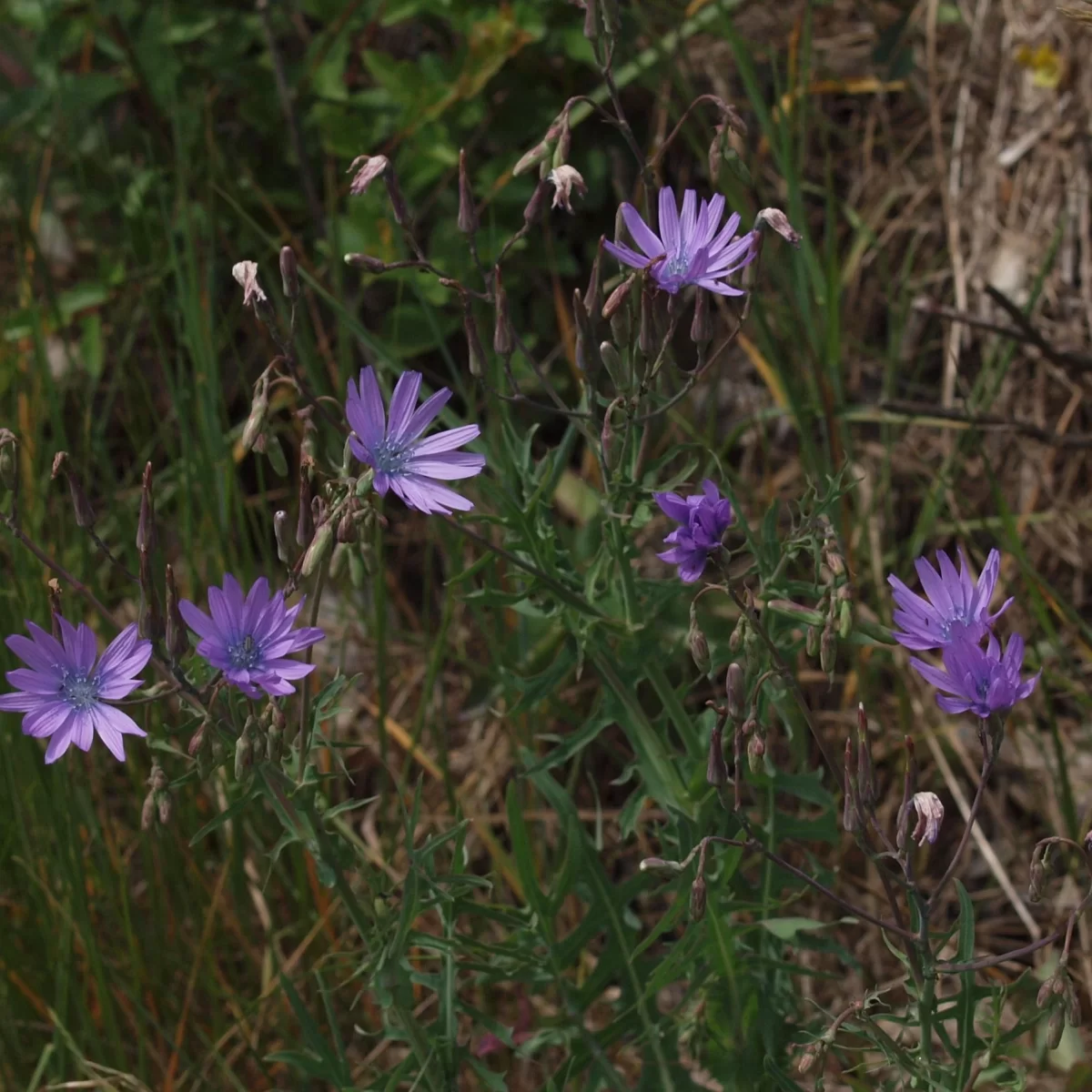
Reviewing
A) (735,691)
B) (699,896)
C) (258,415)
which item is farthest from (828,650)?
(258,415)

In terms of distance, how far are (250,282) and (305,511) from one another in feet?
0.88

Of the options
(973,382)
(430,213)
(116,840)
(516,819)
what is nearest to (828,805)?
(516,819)

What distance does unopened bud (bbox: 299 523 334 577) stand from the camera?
5.19 feet

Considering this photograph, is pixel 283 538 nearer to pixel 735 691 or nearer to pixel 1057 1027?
pixel 735 691

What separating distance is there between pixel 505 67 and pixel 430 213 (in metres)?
0.39

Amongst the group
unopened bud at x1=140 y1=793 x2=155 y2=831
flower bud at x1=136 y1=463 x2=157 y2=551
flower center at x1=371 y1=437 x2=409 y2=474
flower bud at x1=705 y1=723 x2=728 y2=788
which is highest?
flower bud at x1=136 y1=463 x2=157 y2=551

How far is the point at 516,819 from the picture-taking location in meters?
2.04

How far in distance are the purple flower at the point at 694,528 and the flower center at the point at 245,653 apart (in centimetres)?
44

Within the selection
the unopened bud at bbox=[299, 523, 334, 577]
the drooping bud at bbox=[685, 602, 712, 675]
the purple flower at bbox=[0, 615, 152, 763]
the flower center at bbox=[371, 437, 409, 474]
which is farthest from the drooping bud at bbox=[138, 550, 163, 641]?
the drooping bud at bbox=[685, 602, 712, 675]

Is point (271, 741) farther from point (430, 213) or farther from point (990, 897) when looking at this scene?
point (430, 213)

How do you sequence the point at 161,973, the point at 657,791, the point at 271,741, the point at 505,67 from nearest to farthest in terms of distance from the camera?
the point at 271,741 < the point at 657,791 < the point at 161,973 < the point at 505,67

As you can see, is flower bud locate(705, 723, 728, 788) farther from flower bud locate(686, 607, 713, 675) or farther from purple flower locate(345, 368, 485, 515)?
purple flower locate(345, 368, 485, 515)

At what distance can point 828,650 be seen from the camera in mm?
1609

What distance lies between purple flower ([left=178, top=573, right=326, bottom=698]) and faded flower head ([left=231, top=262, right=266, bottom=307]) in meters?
0.32
